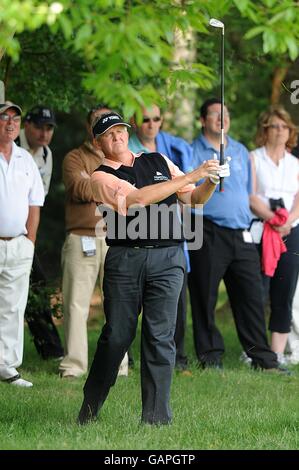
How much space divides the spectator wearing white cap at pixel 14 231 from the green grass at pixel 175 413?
16.3 inches

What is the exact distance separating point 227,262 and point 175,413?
8.67 ft

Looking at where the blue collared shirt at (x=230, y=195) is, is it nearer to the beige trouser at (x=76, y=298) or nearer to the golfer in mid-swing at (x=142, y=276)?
the beige trouser at (x=76, y=298)

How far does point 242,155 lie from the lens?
1027cm

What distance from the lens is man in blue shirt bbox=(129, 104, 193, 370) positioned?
9672mm

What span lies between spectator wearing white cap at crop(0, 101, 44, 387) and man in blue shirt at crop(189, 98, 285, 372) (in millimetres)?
1652

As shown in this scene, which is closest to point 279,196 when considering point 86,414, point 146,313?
point 146,313

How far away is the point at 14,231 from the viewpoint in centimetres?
906

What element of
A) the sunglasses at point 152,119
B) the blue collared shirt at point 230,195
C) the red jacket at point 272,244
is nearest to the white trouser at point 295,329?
the red jacket at point 272,244

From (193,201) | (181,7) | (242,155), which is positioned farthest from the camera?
(242,155)

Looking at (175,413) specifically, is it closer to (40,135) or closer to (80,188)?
(80,188)

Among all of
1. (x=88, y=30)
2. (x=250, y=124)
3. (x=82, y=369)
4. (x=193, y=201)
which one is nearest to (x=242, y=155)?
(x=82, y=369)

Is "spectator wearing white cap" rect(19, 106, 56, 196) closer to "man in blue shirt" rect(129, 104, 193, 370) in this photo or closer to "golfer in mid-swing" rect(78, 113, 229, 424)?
"man in blue shirt" rect(129, 104, 193, 370)
